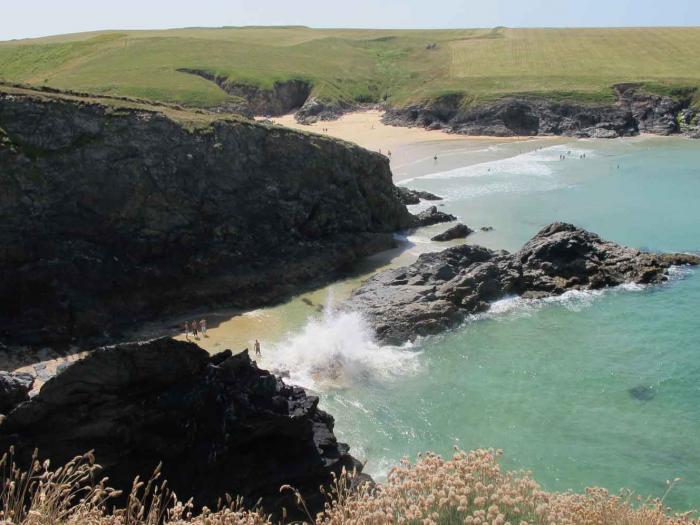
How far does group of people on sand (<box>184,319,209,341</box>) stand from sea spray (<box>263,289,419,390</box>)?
4135mm

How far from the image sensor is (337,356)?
95.8 feet

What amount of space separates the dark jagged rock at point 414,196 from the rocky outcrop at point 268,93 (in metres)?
49.7

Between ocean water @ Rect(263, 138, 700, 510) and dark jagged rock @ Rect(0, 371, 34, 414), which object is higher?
dark jagged rock @ Rect(0, 371, 34, 414)

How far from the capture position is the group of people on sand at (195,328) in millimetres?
31312

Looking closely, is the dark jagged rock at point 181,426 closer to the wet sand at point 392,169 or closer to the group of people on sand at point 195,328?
the wet sand at point 392,169

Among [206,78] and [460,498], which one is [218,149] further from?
[206,78]

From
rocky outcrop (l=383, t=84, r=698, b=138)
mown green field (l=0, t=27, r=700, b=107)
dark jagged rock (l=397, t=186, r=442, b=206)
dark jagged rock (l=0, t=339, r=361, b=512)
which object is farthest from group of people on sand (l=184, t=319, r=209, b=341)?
rocky outcrop (l=383, t=84, r=698, b=138)

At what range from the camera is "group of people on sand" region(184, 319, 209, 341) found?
31.3m

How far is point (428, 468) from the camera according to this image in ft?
31.9

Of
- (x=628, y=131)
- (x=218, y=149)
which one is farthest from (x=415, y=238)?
(x=628, y=131)

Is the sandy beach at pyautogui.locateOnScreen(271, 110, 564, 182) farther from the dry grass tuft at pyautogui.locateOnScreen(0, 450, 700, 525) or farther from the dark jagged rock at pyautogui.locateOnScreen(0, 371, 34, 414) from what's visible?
the dry grass tuft at pyautogui.locateOnScreen(0, 450, 700, 525)

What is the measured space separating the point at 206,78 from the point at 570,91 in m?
63.2

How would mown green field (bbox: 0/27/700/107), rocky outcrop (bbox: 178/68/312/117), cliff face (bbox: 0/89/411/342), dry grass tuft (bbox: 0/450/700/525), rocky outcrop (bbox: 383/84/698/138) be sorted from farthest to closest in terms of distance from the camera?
rocky outcrop (bbox: 178/68/312/117), mown green field (bbox: 0/27/700/107), rocky outcrop (bbox: 383/84/698/138), cliff face (bbox: 0/89/411/342), dry grass tuft (bbox: 0/450/700/525)

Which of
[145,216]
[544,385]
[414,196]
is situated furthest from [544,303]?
[414,196]
